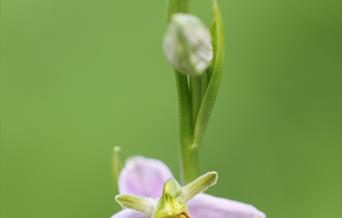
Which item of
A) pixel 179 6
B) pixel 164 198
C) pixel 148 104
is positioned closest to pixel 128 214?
pixel 164 198

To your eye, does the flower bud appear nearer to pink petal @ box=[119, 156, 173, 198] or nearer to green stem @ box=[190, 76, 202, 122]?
green stem @ box=[190, 76, 202, 122]

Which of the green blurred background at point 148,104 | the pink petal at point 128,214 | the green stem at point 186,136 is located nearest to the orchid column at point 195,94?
the green stem at point 186,136

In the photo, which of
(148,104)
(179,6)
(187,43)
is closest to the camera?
(187,43)

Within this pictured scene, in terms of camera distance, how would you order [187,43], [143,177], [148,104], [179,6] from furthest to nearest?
[148,104], [143,177], [179,6], [187,43]

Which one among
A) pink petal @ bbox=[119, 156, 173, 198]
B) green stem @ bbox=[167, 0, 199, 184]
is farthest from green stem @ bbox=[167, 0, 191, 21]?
pink petal @ bbox=[119, 156, 173, 198]

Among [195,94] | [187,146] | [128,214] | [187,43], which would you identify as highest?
[187,43]

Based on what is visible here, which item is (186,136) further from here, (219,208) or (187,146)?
(219,208)

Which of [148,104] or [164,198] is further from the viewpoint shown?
[148,104]
